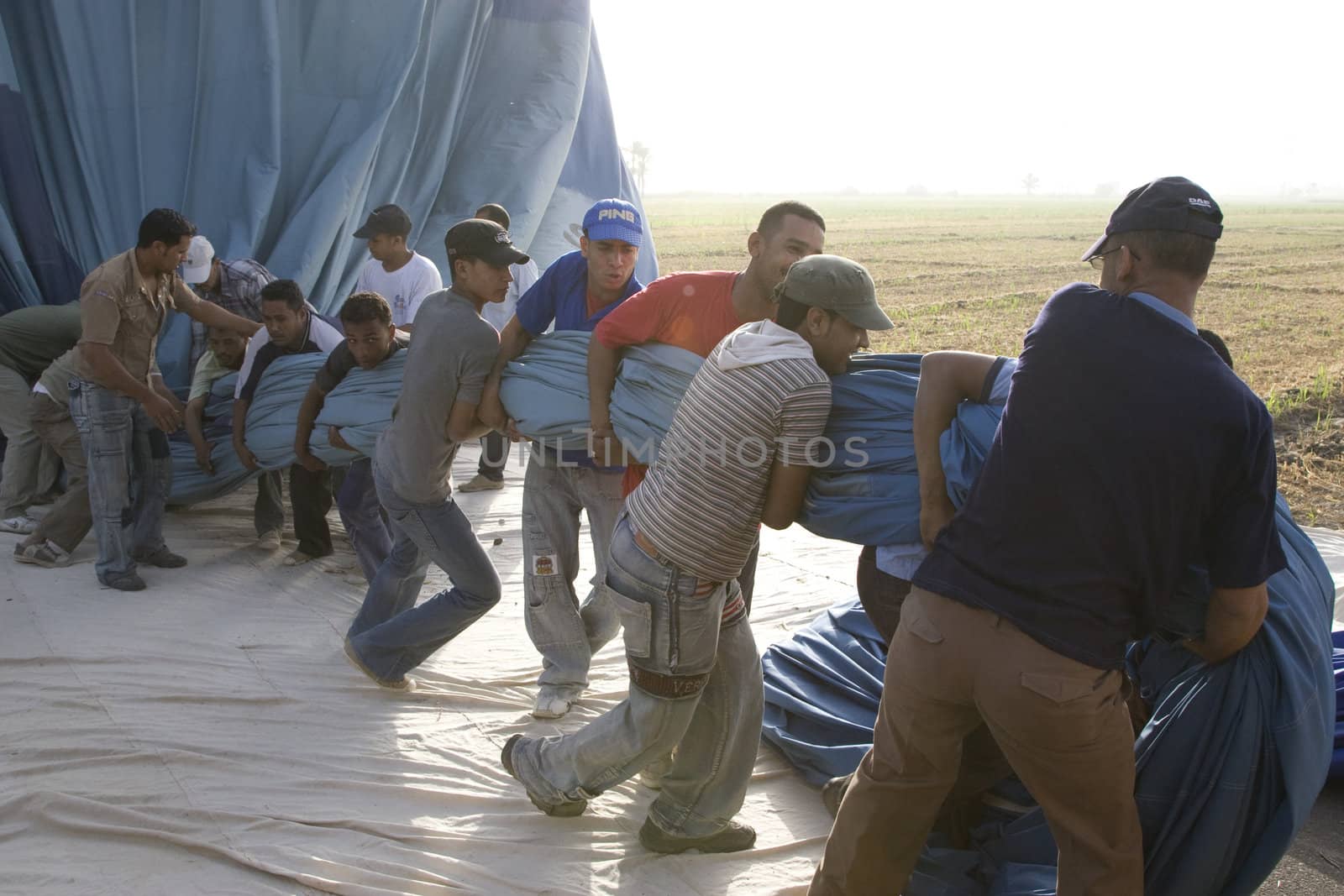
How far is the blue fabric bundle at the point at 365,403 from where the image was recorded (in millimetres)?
4113

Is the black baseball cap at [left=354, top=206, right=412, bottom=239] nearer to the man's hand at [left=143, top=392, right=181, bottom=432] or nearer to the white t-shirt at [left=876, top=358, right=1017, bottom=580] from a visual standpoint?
the man's hand at [left=143, top=392, right=181, bottom=432]

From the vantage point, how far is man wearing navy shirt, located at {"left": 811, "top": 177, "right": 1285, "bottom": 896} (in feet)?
6.28

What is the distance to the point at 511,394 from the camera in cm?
345

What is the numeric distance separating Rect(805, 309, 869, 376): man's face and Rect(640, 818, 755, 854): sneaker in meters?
1.22

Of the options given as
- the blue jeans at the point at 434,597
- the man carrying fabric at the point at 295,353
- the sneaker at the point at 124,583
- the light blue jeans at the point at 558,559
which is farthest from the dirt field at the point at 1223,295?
the sneaker at the point at 124,583

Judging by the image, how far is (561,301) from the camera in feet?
11.9

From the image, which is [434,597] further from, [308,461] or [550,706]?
[308,461]

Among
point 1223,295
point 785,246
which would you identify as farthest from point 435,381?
point 1223,295

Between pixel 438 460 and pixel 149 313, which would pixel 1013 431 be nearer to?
pixel 438 460

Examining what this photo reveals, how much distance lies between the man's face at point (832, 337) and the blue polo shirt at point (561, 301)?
3.82 ft

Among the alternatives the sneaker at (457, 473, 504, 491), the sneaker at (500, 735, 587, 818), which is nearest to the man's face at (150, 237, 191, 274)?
the sneaker at (457, 473, 504, 491)

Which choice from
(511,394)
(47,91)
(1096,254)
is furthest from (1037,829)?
(47,91)

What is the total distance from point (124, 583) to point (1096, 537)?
3.90 metres

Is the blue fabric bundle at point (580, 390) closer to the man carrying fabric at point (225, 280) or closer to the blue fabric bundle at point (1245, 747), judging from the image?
the blue fabric bundle at point (1245, 747)
